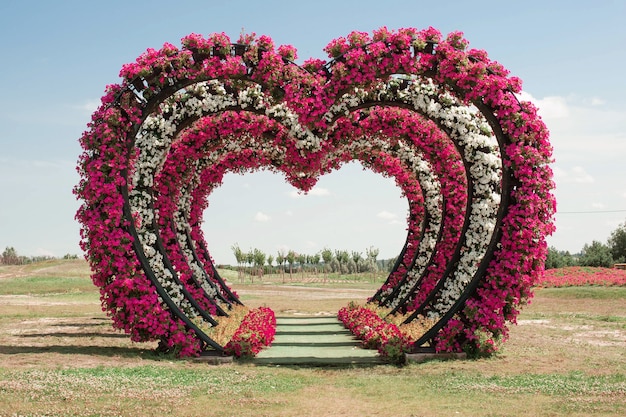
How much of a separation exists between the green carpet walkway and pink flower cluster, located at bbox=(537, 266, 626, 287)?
16623 mm

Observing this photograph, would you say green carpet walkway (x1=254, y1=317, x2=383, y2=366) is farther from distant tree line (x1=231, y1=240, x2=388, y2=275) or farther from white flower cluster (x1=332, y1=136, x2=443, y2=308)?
distant tree line (x1=231, y1=240, x2=388, y2=275)

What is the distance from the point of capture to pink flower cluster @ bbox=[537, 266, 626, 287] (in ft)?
95.7

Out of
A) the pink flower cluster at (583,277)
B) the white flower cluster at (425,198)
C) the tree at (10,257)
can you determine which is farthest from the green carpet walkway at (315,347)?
the tree at (10,257)

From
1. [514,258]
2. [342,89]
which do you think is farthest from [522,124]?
[342,89]

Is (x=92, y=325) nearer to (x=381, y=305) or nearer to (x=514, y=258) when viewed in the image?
(x=381, y=305)

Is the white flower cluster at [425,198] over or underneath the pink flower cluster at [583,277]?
over

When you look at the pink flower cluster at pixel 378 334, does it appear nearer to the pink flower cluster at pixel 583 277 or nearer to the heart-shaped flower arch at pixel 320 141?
the heart-shaped flower arch at pixel 320 141

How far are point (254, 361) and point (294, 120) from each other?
181 inches

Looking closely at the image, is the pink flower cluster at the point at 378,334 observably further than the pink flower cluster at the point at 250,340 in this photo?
No

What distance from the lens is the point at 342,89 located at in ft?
36.6

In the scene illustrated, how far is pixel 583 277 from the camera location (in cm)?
3166

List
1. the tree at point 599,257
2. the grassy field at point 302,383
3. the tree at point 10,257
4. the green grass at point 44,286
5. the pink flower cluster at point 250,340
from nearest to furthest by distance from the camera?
the grassy field at point 302,383 < the pink flower cluster at point 250,340 < the green grass at point 44,286 < the tree at point 599,257 < the tree at point 10,257

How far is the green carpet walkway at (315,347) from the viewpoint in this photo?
11.1 meters

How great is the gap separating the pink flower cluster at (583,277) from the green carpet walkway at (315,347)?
54.5 feet
